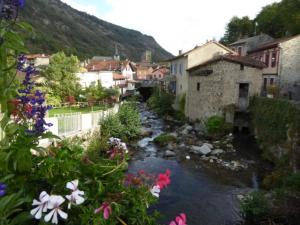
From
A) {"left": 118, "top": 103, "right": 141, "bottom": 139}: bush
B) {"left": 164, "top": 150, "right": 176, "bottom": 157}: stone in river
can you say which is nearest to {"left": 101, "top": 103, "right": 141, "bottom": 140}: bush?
{"left": 118, "top": 103, "right": 141, "bottom": 139}: bush

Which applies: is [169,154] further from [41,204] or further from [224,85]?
[41,204]

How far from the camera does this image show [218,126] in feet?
69.2

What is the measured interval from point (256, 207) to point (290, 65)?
2084 centimetres

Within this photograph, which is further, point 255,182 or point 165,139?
point 165,139

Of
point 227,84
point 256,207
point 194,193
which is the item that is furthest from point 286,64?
point 256,207

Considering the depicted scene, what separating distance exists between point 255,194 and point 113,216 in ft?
26.3

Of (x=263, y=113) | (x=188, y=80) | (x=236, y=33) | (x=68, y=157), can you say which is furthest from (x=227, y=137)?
(x=236, y=33)

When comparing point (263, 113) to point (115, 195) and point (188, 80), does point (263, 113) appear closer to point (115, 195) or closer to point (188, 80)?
point (188, 80)

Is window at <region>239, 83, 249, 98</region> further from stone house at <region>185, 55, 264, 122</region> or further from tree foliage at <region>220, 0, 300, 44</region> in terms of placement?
tree foliage at <region>220, 0, 300, 44</region>

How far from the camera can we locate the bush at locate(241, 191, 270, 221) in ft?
27.1

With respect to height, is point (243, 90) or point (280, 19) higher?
point (280, 19)

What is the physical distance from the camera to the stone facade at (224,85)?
21.8 m

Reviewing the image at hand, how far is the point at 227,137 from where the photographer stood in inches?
787

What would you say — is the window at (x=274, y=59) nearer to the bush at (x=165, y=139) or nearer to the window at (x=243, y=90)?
the window at (x=243, y=90)
